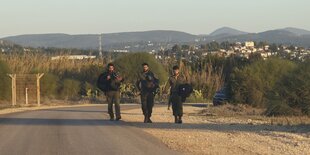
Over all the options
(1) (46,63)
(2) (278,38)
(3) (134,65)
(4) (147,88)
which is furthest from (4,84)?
(2) (278,38)

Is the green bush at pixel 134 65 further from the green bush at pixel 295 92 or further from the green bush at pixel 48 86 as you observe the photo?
the green bush at pixel 295 92

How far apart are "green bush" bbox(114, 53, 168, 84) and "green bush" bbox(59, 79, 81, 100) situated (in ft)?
15.6

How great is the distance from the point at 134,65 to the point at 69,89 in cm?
686

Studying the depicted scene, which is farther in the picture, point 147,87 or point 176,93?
point 147,87

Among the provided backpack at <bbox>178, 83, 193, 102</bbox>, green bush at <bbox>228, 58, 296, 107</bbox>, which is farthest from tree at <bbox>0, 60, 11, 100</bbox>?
backpack at <bbox>178, 83, 193, 102</bbox>

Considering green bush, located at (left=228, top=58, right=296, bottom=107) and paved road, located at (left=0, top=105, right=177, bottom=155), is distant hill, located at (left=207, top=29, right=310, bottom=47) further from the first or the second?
paved road, located at (left=0, top=105, right=177, bottom=155)

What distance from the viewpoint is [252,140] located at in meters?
15.5

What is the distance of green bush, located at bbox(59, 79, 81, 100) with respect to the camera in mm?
61375

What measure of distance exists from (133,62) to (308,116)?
3669 centimetres

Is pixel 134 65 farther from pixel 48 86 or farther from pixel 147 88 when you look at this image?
pixel 147 88

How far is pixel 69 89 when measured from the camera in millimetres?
62031

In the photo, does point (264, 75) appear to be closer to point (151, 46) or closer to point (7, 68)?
point (7, 68)

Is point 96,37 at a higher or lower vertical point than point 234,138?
higher

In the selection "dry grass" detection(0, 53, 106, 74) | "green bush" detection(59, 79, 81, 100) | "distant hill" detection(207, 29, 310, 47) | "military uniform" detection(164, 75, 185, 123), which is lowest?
"green bush" detection(59, 79, 81, 100)
